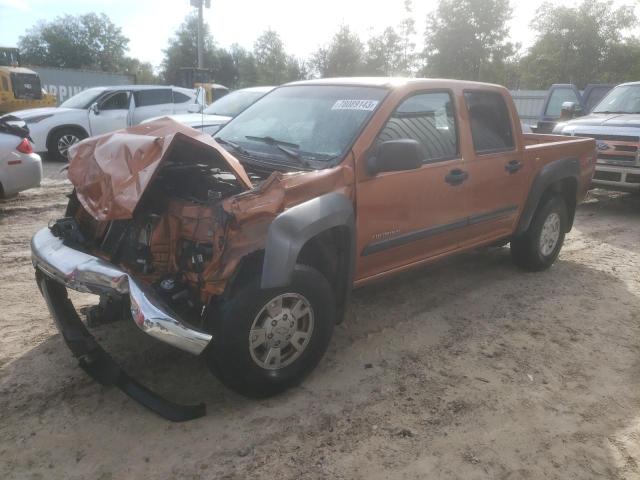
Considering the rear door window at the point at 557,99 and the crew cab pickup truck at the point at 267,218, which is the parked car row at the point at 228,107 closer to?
the crew cab pickup truck at the point at 267,218

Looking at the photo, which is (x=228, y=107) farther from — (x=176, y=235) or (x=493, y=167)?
(x=176, y=235)

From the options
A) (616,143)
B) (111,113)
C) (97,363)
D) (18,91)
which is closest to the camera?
(97,363)

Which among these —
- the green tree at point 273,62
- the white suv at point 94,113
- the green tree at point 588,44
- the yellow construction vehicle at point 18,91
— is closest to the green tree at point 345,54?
the green tree at point 273,62

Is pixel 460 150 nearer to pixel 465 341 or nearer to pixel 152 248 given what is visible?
pixel 465 341

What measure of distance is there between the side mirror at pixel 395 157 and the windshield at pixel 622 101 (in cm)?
755

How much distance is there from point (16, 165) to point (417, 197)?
216 inches

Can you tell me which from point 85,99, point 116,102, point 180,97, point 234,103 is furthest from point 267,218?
point 180,97

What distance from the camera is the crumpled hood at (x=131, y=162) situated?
2654 mm

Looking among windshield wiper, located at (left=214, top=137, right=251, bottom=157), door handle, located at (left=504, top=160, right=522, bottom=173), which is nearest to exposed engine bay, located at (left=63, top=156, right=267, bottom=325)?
windshield wiper, located at (left=214, top=137, right=251, bottom=157)

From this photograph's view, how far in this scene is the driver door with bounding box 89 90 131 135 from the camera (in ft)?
38.1

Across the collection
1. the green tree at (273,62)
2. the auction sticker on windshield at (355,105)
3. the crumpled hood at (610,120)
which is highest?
the green tree at (273,62)

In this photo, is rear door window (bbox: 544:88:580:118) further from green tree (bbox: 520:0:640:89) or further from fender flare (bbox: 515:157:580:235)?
green tree (bbox: 520:0:640:89)

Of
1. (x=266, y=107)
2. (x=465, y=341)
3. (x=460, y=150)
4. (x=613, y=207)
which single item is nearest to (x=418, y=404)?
(x=465, y=341)

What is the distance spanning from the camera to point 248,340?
9.09ft
